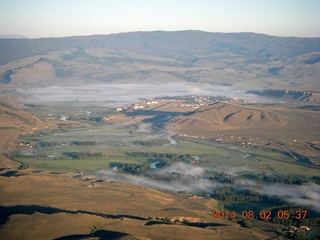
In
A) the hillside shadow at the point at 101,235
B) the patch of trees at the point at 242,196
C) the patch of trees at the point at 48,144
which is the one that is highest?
the hillside shadow at the point at 101,235

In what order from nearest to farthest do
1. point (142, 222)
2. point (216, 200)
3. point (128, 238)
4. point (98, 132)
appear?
point (128, 238)
point (142, 222)
point (216, 200)
point (98, 132)

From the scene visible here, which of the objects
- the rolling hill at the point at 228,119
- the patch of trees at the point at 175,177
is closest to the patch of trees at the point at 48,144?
the patch of trees at the point at 175,177

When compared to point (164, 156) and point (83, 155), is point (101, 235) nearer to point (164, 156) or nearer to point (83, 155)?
point (83, 155)

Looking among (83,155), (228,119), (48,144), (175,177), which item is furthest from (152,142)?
A: (175,177)

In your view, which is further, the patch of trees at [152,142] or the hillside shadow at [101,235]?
the patch of trees at [152,142]

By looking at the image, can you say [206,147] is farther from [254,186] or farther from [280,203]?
[280,203]

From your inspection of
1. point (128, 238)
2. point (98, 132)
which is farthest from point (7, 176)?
point (98, 132)

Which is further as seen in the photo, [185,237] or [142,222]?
[142,222]

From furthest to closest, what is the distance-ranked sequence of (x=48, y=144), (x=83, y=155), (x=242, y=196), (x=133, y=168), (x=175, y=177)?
(x=48, y=144), (x=83, y=155), (x=133, y=168), (x=175, y=177), (x=242, y=196)

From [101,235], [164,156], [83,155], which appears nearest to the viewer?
[101,235]

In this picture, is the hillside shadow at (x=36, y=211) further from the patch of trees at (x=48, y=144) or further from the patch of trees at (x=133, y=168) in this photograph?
the patch of trees at (x=48, y=144)

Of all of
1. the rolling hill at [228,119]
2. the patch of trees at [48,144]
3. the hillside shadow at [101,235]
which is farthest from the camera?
the rolling hill at [228,119]
